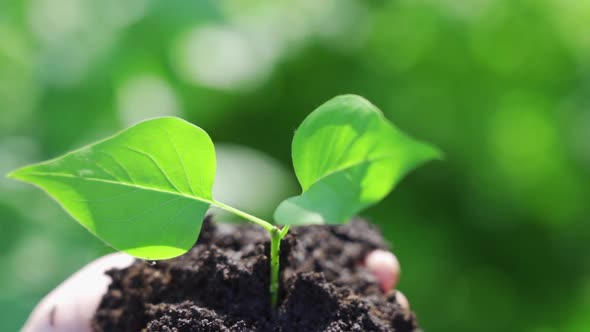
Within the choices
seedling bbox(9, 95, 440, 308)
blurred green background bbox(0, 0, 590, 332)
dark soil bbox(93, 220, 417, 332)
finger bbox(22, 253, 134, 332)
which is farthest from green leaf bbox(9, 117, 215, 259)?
blurred green background bbox(0, 0, 590, 332)

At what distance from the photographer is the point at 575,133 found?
166 cm

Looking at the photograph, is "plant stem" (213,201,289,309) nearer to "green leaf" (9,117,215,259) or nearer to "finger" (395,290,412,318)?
"green leaf" (9,117,215,259)

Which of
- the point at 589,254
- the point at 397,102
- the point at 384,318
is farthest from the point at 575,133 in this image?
the point at 384,318

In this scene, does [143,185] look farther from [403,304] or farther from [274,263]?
[403,304]

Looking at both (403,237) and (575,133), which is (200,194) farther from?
(575,133)

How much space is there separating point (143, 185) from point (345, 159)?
6.9 inches

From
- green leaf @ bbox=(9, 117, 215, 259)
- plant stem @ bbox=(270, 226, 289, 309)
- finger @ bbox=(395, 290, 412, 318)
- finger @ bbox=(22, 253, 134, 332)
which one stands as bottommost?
finger @ bbox=(22, 253, 134, 332)

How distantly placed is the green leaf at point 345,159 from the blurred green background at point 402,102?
3.30 ft

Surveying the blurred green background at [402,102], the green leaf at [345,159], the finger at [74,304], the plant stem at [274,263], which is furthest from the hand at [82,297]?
the blurred green background at [402,102]

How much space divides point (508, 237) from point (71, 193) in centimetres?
142

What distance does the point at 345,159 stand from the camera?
496mm

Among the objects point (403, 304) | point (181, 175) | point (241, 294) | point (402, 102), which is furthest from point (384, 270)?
point (402, 102)

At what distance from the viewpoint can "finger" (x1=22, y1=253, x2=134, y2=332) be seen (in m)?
0.76

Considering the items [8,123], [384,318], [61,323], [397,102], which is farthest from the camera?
[397,102]
